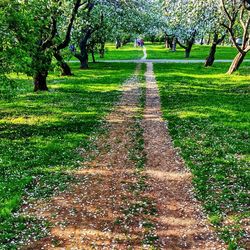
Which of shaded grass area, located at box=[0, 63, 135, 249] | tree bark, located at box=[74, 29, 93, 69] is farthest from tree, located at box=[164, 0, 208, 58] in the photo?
shaded grass area, located at box=[0, 63, 135, 249]

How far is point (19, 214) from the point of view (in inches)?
503

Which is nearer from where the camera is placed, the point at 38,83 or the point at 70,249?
the point at 70,249

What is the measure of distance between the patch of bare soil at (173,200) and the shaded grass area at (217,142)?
16.4 inches

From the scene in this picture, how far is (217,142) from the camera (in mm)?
20203

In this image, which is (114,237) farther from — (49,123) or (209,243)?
(49,123)

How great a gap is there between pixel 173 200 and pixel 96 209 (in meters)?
2.84

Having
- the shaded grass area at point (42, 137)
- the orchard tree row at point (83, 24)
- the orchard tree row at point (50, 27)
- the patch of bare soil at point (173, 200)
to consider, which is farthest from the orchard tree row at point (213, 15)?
the patch of bare soil at point (173, 200)

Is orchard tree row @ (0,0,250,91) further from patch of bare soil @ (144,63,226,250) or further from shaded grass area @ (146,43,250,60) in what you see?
shaded grass area @ (146,43,250,60)

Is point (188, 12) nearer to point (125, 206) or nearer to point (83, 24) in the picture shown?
point (83, 24)

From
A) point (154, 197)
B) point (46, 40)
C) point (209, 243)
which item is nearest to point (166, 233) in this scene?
point (209, 243)

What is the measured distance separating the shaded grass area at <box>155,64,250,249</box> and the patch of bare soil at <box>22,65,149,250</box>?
2.82 m

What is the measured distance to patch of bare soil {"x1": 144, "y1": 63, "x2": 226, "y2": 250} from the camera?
11.3 metres

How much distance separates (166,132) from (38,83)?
18.2m

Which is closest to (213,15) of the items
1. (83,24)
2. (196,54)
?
(83,24)
